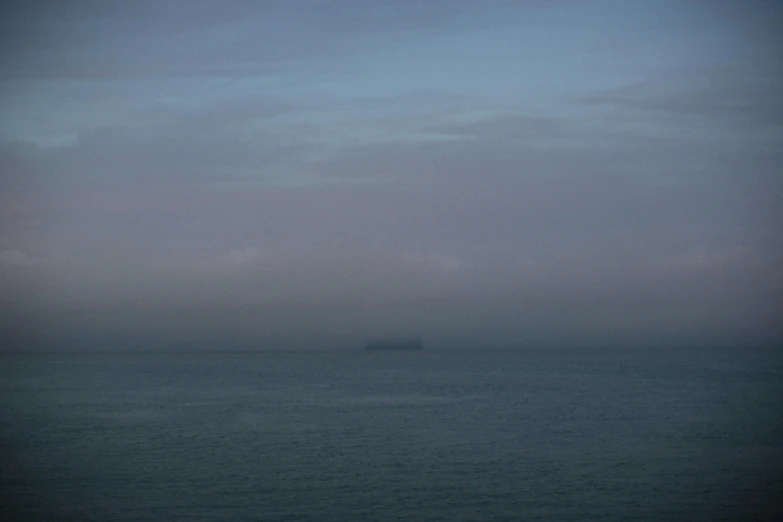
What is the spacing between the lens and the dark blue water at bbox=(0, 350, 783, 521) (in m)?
34.4

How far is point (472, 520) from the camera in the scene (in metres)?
32.2

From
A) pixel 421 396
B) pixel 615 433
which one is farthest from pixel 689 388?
pixel 615 433

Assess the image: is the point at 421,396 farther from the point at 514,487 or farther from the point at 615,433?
the point at 514,487

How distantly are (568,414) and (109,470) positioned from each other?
40.7 m

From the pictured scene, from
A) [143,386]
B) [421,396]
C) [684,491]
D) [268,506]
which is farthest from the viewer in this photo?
[143,386]

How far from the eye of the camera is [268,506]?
34.7 m

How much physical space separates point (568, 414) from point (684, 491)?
106 ft

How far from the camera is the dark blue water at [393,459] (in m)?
34.4

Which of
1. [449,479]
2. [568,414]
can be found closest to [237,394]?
[568,414]

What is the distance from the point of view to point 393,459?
148 feet

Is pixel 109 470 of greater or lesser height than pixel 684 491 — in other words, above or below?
above

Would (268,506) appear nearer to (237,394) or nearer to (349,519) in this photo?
(349,519)

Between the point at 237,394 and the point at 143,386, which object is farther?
the point at 143,386

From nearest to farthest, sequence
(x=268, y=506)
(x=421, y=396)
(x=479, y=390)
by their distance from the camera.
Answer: (x=268, y=506) < (x=421, y=396) < (x=479, y=390)
